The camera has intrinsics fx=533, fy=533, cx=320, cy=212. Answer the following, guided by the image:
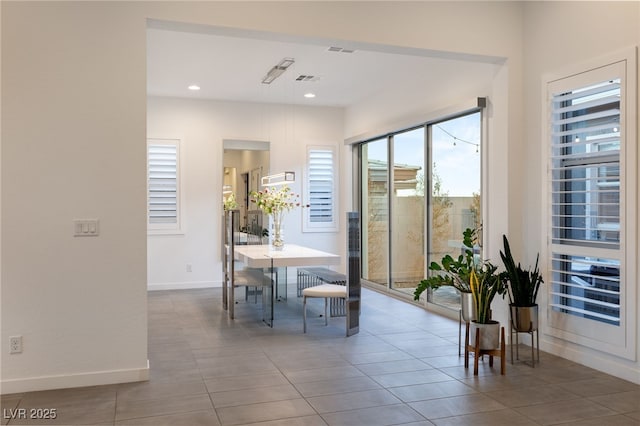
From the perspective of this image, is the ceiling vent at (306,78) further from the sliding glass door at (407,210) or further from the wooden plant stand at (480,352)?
the wooden plant stand at (480,352)

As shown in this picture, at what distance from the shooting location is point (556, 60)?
13.8 ft

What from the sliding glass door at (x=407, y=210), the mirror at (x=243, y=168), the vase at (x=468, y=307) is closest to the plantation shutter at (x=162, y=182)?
the mirror at (x=243, y=168)

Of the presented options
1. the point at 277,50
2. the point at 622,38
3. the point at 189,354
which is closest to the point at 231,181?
the point at 277,50

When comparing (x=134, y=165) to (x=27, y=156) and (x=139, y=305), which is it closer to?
(x=27, y=156)

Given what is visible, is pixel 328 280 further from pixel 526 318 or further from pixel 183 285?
pixel 183 285

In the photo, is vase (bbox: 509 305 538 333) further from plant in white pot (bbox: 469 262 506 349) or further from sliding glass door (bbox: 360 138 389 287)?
sliding glass door (bbox: 360 138 389 287)

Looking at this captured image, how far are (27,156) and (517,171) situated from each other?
12.3ft

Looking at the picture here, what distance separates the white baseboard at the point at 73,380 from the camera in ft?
11.1

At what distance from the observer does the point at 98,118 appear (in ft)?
11.7

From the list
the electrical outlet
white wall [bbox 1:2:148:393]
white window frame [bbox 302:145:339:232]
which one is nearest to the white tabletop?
white wall [bbox 1:2:148:393]

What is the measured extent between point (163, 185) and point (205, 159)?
0.72 meters

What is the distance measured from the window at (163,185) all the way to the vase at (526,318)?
5.19 metres

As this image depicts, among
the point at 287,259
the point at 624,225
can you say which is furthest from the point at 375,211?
the point at 624,225

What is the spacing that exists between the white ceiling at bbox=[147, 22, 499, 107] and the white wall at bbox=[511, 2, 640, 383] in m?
0.42
